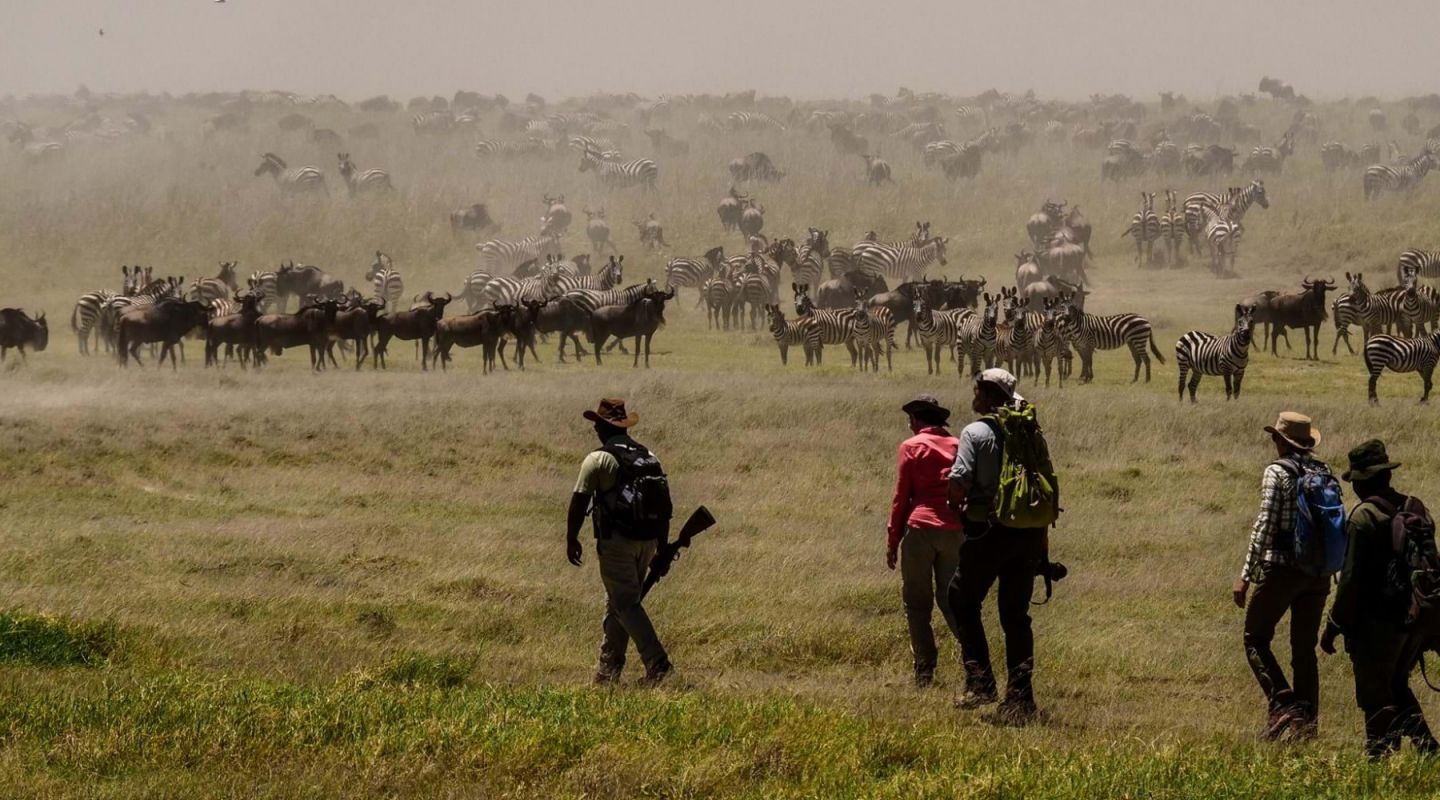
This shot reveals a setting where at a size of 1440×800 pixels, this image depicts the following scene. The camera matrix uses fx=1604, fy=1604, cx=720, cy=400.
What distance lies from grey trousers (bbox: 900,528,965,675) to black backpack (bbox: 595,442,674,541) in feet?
5.47

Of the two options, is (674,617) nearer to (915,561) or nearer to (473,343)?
(915,561)

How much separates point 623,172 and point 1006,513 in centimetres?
5989

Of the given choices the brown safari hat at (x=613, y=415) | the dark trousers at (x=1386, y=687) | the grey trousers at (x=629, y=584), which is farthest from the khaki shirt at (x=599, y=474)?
the dark trousers at (x=1386, y=687)

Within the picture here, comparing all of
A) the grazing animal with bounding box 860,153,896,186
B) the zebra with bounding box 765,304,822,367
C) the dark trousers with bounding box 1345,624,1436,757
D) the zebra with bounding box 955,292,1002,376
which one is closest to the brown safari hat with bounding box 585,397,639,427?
the dark trousers with bounding box 1345,624,1436,757

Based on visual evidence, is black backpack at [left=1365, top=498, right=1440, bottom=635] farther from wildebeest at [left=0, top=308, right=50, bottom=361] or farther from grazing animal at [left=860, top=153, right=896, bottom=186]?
grazing animal at [left=860, top=153, right=896, bottom=186]

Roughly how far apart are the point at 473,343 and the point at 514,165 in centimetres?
3844

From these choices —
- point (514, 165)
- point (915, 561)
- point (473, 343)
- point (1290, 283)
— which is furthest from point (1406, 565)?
point (514, 165)

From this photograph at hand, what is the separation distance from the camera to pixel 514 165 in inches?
2896

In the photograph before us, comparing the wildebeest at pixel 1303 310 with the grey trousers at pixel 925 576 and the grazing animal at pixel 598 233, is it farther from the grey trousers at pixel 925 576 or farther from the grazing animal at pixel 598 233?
the grey trousers at pixel 925 576

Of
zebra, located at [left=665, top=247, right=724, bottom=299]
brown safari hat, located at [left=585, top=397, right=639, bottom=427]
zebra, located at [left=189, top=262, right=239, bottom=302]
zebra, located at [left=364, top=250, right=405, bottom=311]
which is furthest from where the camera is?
zebra, located at [left=665, top=247, right=724, bottom=299]

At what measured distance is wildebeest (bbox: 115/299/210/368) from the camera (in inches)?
1395

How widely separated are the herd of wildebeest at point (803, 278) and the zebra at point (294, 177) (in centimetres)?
9

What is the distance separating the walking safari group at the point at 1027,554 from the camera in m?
8.69

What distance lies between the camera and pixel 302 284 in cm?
4850
